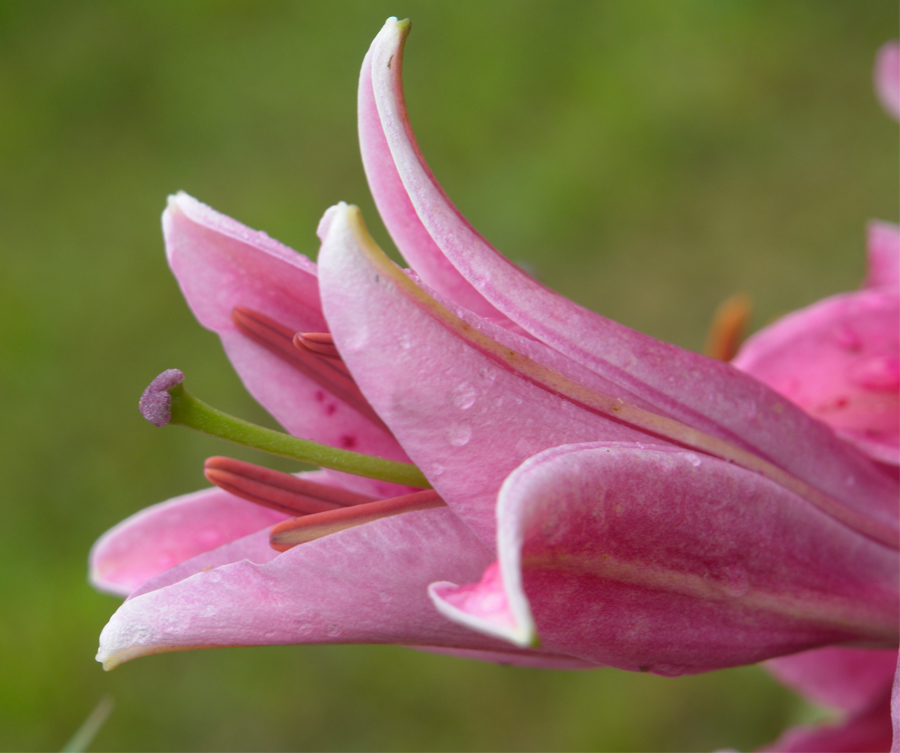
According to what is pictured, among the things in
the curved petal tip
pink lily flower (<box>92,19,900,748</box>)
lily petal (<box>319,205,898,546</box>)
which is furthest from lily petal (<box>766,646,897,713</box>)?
the curved petal tip

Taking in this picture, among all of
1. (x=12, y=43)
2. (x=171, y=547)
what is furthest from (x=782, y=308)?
(x=12, y=43)

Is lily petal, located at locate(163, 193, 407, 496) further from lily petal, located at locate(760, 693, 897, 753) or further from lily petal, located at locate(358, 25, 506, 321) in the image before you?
lily petal, located at locate(760, 693, 897, 753)

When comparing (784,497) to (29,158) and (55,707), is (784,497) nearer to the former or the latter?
(55,707)

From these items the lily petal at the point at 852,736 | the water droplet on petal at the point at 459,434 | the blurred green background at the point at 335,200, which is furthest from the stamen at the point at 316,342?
the blurred green background at the point at 335,200

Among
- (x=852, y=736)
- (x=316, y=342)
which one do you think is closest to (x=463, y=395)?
(x=316, y=342)

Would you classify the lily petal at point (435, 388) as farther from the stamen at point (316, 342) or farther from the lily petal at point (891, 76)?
the lily petal at point (891, 76)

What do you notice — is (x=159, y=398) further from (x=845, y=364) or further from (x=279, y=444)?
(x=845, y=364)
